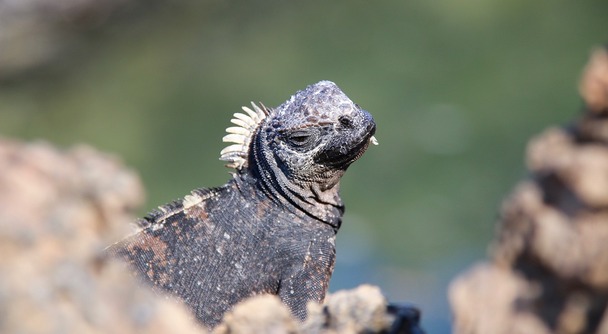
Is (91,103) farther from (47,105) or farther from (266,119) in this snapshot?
(266,119)

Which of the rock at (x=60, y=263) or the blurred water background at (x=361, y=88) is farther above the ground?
the blurred water background at (x=361, y=88)

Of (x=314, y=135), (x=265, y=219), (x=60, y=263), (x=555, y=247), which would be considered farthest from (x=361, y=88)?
(x=60, y=263)

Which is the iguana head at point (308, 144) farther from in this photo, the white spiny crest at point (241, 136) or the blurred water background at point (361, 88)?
the blurred water background at point (361, 88)

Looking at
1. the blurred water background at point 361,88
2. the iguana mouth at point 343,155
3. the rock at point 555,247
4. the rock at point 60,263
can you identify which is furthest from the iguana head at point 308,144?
the blurred water background at point 361,88

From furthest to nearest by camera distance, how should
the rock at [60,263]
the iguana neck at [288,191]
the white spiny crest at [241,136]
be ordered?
the white spiny crest at [241,136] < the iguana neck at [288,191] < the rock at [60,263]

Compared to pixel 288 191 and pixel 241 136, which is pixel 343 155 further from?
pixel 241 136

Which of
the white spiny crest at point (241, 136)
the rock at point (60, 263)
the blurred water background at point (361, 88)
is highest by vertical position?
the blurred water background at point (361, 88)

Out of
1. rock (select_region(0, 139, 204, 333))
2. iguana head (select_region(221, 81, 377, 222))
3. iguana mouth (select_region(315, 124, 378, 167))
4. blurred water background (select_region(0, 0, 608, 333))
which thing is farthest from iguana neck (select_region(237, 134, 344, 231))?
blurred water background (select_region(0, 0, 608, 333))
